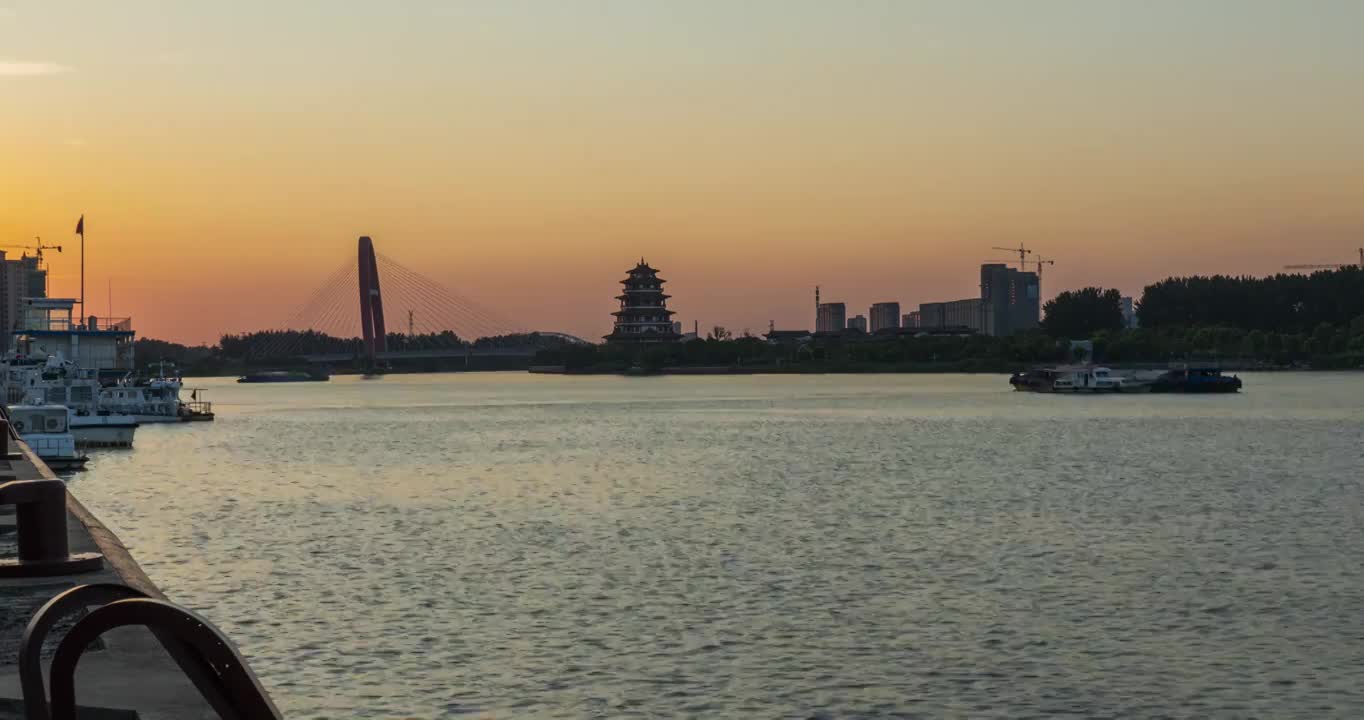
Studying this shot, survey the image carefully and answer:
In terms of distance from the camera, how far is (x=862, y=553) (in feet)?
92.0

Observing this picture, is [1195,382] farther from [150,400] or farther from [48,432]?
[48,432]

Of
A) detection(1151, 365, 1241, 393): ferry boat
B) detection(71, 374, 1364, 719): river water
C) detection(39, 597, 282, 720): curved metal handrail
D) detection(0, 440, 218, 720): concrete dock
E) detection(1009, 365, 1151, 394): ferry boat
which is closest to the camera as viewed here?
detection(39, 597, 282, 720): curved metal handrail

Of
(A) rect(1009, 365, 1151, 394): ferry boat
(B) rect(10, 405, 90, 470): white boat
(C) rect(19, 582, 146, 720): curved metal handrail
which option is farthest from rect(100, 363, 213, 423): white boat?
(C) rect(19, 582, 146, 720): curved metal handrail

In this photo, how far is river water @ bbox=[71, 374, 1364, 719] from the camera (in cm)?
1648

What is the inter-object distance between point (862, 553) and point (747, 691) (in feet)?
39.3

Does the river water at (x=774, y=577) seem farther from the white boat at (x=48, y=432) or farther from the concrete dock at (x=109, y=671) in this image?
the concrete dock at (x=109, y=671)

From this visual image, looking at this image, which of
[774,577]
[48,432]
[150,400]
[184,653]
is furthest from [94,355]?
[184,653]

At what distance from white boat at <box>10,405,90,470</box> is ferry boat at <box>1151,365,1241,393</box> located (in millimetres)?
107432

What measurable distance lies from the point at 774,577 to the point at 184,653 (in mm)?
20170

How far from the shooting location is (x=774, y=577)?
2492 centimetres

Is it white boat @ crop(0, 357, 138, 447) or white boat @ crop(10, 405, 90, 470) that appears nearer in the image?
white boat @ crop(10, 405, 90, 470)

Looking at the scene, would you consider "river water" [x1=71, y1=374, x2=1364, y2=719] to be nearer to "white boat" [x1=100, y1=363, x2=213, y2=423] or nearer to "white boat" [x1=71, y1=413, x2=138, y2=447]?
"white boat" [x1=71, y1=413, x2=138, y2=447]

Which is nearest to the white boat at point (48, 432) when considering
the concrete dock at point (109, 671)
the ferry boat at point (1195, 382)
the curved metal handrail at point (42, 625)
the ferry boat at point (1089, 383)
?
the concrete dock at point (109, 671)

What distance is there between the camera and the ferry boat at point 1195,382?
13688 centimetres
